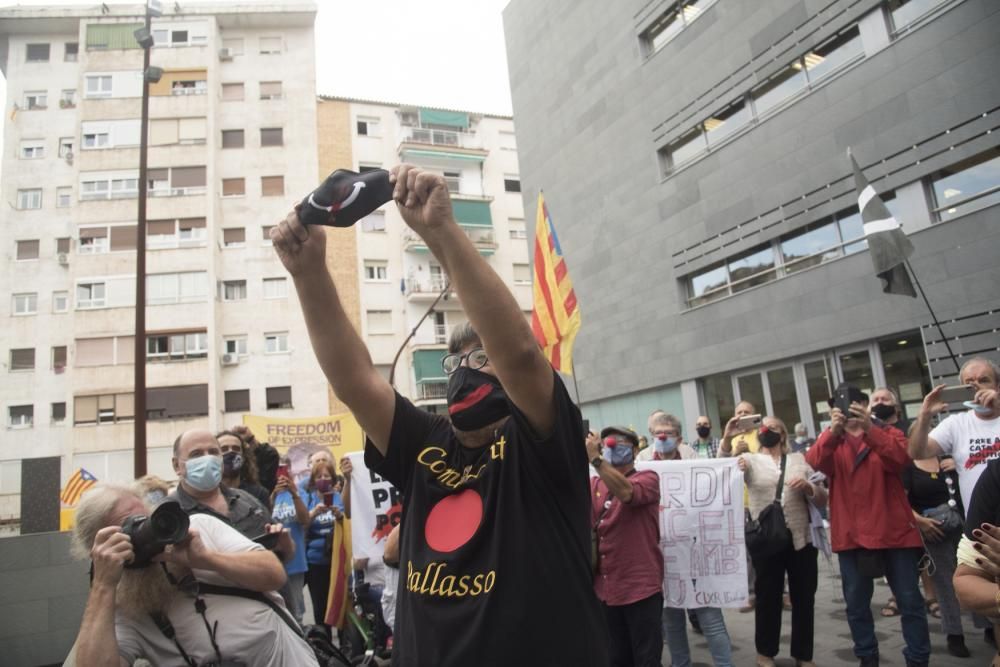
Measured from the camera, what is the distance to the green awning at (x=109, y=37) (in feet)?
114

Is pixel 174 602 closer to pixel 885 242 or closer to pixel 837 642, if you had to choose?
pixel 837 642

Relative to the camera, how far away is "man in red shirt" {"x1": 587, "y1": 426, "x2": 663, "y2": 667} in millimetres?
4781

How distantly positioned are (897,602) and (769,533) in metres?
0.94

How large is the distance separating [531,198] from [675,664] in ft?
66.1

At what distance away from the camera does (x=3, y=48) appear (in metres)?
35.4

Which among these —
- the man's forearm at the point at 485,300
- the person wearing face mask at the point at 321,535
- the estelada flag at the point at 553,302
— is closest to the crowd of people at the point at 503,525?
the man's forearm at the point at 485,300

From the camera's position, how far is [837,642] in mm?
6062

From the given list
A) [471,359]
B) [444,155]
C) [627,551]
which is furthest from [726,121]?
[444,155]

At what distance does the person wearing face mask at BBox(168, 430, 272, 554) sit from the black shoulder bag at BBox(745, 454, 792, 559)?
3.51 metres

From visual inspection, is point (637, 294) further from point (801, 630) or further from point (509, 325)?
point (509, 325)

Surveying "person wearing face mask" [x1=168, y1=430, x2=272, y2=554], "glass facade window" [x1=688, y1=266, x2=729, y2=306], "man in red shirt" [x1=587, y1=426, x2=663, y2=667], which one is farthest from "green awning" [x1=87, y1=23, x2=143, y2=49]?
"man in red shirt" [x1=587, y1=426, x2=663, y2=667]

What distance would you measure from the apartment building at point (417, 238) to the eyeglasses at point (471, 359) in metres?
31.0

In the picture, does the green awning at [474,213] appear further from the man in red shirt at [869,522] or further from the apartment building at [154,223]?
the man in red shirt at [869,522]

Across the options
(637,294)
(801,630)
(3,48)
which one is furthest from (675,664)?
(3,48)
